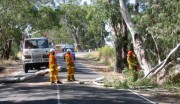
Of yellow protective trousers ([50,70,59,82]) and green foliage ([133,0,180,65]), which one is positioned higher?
green foliage ([133,0,180,65])

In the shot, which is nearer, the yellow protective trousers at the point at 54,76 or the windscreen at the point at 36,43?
the yellow protective trousers at the point at 54,76

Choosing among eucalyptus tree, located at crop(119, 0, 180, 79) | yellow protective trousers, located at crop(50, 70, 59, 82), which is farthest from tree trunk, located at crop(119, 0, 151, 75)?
yellow protective trousers, located at crop(50, 70, 59, 82)

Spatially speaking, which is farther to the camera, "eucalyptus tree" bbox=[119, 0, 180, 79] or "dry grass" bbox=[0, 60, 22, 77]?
"dry grass" bbox=[0, 60, 22, 77]

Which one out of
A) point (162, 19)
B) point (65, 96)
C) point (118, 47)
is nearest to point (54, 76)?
point (65, 96)

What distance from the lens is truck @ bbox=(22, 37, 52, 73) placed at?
104ft

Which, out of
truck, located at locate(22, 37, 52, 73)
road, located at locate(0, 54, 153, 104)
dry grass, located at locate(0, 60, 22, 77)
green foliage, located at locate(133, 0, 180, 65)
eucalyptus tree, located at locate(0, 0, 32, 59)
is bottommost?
road, located at locate(0, 54, 153, 104)

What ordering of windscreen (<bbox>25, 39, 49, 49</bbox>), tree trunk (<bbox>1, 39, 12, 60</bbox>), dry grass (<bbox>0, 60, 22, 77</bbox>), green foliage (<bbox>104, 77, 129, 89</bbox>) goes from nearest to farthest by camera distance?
1. green foliage (<bbox>104, 77, 129, 89</bbox>)
2. windscreen (<bbox>25, 39, 49, 49</bbox>)
3. dry grass (<bbox>0, 60, 22, 77</bbox>)
4. tree trunk (<bbox>1, 39, 12, 60</bbox>)

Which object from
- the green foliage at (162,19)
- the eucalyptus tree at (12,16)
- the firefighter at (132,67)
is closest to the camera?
the green foliage at (162,19)

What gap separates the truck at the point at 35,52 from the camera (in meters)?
31.7

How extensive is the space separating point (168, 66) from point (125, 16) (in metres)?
4.28

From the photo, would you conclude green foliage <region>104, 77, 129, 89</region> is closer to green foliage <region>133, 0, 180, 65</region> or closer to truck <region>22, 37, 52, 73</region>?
green foliage <region>133, 0, 180, 65</region>

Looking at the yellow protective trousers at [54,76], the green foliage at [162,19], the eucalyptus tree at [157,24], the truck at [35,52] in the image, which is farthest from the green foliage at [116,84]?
the truck at [35,52]

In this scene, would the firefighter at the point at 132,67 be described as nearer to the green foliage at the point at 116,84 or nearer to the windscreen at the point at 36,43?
the green foliage at the point at 116,84

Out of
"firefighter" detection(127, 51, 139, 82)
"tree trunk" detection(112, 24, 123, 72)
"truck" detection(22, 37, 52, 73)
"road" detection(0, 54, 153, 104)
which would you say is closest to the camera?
"road" detection(0, 54, 153, 104)
